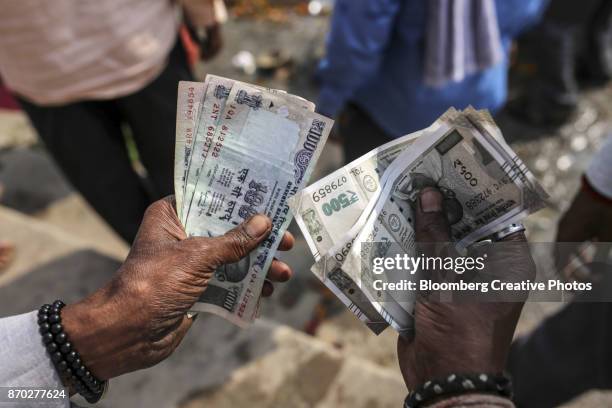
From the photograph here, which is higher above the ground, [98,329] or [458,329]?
[458,329]

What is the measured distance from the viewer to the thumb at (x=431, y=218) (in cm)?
134

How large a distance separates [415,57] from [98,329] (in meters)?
1.63

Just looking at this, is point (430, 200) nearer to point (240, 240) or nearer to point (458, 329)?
point (458, 329)

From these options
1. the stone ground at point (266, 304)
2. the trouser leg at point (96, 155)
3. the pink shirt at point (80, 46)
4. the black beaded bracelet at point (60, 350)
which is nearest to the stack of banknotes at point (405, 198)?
the black beaded bracelet at point (60, 350)

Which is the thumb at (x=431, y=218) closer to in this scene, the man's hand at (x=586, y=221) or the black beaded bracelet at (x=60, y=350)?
the man's hand at (x=586, y=221)

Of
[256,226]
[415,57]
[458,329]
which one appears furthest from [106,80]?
[458,329]

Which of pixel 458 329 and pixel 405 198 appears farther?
pixel 405 198

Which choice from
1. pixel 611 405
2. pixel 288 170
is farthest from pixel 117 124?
pixel 611 405

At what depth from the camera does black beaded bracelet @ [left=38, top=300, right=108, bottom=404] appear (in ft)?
4.17

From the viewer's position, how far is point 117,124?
2.56 m

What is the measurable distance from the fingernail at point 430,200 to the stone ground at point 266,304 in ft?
3.86

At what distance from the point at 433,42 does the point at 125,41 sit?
4.31ft

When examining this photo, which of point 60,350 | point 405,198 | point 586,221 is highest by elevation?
point 405,198

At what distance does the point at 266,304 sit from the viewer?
2879mm
